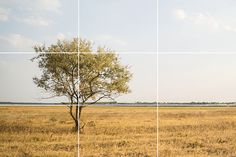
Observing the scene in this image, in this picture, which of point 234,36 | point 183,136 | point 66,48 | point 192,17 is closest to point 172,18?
point 192,17

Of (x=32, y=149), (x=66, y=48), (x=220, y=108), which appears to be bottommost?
(x=32, y=149)

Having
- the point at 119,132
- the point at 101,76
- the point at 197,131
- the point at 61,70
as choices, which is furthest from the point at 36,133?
the point at 197,131

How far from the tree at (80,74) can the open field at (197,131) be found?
4.50 ft

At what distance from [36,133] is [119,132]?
1.92m

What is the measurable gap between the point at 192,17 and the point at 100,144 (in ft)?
11.5

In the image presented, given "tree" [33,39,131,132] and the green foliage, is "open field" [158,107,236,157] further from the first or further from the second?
"tree" [33,39,131,132]

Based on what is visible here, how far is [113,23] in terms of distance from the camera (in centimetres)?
1470

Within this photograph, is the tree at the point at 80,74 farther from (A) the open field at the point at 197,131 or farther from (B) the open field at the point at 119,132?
(A) the open field at the point at 197,131

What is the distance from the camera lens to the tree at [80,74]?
1491 cm

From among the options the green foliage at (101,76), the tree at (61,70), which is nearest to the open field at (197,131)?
the green foliage at (101,76)

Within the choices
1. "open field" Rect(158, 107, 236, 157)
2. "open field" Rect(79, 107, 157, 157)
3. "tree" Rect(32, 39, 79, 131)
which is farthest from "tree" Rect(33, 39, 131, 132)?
"open field" Rect(158, 107, 236, 157)

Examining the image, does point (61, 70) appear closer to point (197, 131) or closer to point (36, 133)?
point (36, 133)

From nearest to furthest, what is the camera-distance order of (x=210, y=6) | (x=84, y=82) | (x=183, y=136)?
1. (x=210, y=6)
2. (x=84, y=82)
3. (x=183, y=136)

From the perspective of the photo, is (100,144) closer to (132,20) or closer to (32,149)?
(32,149)
